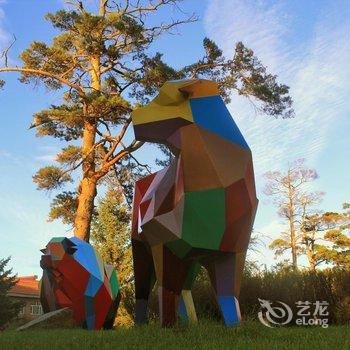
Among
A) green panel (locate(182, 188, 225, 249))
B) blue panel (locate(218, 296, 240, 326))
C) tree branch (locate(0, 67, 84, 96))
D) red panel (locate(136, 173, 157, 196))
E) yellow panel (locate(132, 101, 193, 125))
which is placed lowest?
blue panel (locate(218, 296, 240, 326))

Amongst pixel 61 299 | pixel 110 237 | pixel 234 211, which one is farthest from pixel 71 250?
pixel 110 237

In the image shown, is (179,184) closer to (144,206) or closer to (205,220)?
(205,220)

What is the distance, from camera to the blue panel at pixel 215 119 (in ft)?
20.4

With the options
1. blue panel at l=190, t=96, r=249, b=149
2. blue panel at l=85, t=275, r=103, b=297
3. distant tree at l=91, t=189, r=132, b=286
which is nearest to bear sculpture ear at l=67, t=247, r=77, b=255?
blue panel at l=85, t=275, r=103, b=297

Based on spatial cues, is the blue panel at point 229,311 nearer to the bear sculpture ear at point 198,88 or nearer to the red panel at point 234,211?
the red panel at point 234,211

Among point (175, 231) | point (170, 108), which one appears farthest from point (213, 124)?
point (175, 231)

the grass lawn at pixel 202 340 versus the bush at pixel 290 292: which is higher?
the bush at pixel 290 292

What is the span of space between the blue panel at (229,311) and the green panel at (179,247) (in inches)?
29.2

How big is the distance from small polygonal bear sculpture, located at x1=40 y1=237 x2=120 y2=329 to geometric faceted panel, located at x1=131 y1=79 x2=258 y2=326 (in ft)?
11.7

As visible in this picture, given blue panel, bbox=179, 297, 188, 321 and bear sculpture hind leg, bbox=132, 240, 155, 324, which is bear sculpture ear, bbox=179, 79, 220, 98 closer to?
bear sculpture hind leg, bbox=132, 240, 155, 324

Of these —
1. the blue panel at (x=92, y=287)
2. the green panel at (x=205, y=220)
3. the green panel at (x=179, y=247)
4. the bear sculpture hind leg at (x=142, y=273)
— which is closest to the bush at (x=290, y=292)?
the blue panel at (x=92, y=287)

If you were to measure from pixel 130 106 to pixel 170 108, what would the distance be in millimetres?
10825

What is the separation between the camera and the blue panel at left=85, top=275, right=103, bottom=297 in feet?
31.2

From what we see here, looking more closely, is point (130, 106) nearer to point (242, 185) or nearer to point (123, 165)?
point (123, 165)
